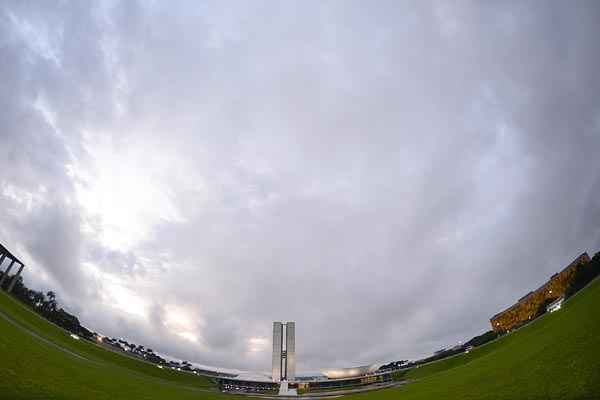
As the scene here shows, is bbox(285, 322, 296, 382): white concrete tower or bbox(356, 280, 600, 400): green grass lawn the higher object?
bbox(285, 322, 296, 382): white concrete tower

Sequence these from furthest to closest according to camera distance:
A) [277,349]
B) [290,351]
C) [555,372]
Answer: [277,349], [290,351], [555,372]

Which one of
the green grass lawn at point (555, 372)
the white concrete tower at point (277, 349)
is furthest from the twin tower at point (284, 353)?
the green grass lawn at point (555, 372)

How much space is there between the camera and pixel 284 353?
11012 cm

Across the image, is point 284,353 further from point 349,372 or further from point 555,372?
point 555,372

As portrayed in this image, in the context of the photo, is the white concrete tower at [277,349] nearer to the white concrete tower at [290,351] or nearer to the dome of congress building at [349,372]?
the white concrete tower at [290,351]

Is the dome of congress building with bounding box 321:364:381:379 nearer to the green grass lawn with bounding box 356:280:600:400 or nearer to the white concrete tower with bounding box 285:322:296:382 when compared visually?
the white concrete tower with bounding box 285:322:296:382

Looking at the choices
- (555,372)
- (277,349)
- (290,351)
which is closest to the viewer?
(555,372)

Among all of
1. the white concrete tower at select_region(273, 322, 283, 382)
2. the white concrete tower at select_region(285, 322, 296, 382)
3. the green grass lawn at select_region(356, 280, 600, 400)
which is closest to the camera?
the green grass lawn at select_region(356, 280, 600, 400)

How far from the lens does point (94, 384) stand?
22.8m

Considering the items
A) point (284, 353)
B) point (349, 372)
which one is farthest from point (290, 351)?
point (349, 372)

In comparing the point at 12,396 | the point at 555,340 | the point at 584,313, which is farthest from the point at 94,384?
the point at 584,313

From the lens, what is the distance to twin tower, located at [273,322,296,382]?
4188 inches

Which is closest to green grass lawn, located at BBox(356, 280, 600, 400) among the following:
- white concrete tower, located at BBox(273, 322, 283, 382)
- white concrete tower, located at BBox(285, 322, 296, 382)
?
white concrete tower, located at BBox(285, 322, 296, 382)

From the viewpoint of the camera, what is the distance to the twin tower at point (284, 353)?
106 metres
